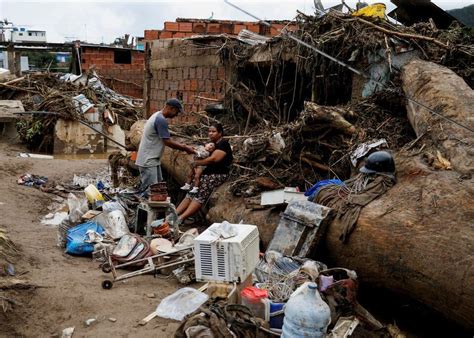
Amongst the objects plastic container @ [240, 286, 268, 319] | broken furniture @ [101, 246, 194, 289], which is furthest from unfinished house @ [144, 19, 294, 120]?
Result: plastic container @ [240, 286, 268, 319]

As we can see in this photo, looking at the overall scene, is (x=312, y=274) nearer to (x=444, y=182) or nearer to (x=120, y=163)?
(x=444, y=182)

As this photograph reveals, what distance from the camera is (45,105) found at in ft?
51.6

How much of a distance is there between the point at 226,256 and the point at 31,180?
292 inches

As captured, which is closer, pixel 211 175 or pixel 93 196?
pixel 211 175

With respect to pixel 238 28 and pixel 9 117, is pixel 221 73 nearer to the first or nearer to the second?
pixel 238 28

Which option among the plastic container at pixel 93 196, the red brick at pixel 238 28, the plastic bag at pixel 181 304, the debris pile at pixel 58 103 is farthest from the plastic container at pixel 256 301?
the debris pile at pixel 58 103

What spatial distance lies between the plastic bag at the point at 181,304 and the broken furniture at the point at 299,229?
3.03 feet

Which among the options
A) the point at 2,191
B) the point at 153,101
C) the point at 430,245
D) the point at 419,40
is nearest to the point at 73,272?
the point at 430,245

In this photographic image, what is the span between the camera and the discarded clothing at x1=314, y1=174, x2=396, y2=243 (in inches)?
170

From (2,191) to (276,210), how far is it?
574 centimetres

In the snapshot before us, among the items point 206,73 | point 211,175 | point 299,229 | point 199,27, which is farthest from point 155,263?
point 199,27

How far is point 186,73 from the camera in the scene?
10.8 meters

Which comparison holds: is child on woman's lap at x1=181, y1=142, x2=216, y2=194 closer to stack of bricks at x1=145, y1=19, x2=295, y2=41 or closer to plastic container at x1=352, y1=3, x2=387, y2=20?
plastic container at x1=352, y1=3, x2=387, y2=20

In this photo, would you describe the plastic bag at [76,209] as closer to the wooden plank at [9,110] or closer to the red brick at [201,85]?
the red brick at [201,85]
